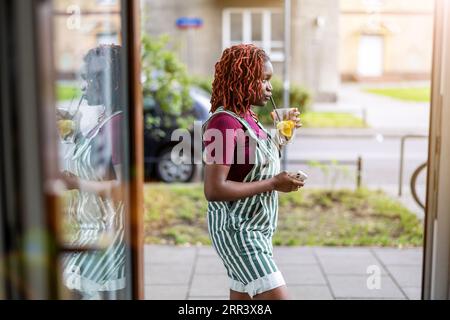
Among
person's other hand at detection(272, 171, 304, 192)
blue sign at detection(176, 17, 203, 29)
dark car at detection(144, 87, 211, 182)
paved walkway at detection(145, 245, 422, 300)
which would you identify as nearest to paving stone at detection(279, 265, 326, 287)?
paved walkway at detection(145, 245, 422, 300)

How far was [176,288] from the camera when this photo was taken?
16.1 ft

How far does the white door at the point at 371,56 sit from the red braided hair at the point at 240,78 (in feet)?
97.8

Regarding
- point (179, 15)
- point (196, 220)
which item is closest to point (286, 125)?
point (196, 220)

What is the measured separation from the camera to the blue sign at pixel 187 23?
18.1m

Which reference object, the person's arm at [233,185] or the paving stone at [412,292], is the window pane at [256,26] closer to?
the paving stone at [412,292]

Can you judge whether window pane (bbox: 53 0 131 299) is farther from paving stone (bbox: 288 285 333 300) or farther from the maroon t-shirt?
paving stone (bbox: 288 285 333 300)

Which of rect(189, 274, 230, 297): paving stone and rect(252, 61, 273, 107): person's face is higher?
rect(252, 61, 273, 107): person's face

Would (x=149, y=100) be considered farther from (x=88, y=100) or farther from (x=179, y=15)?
(x=179, y=15)

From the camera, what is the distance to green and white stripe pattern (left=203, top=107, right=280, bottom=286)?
9.75 feet

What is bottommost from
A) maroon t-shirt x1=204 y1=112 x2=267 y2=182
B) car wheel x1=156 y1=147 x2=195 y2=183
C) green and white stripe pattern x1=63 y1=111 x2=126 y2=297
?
car wheel x1=156 y1=147 x2=195 y2=183

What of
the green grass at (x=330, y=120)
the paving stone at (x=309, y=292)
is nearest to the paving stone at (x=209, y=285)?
the paving stone at (x=309, y=292)

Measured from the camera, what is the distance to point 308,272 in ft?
17.4

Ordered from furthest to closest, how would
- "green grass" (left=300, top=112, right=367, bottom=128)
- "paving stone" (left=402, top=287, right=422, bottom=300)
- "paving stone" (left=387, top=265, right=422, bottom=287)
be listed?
"green grass" (left=300, top=112, right=367, bottom=128) → "paving stone" (left=387, top=265, right=422, bottom=287) → "paving stone" (left=402, top=287, right=422, bottom=300)

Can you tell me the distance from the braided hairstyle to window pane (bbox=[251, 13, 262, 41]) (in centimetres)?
1720
